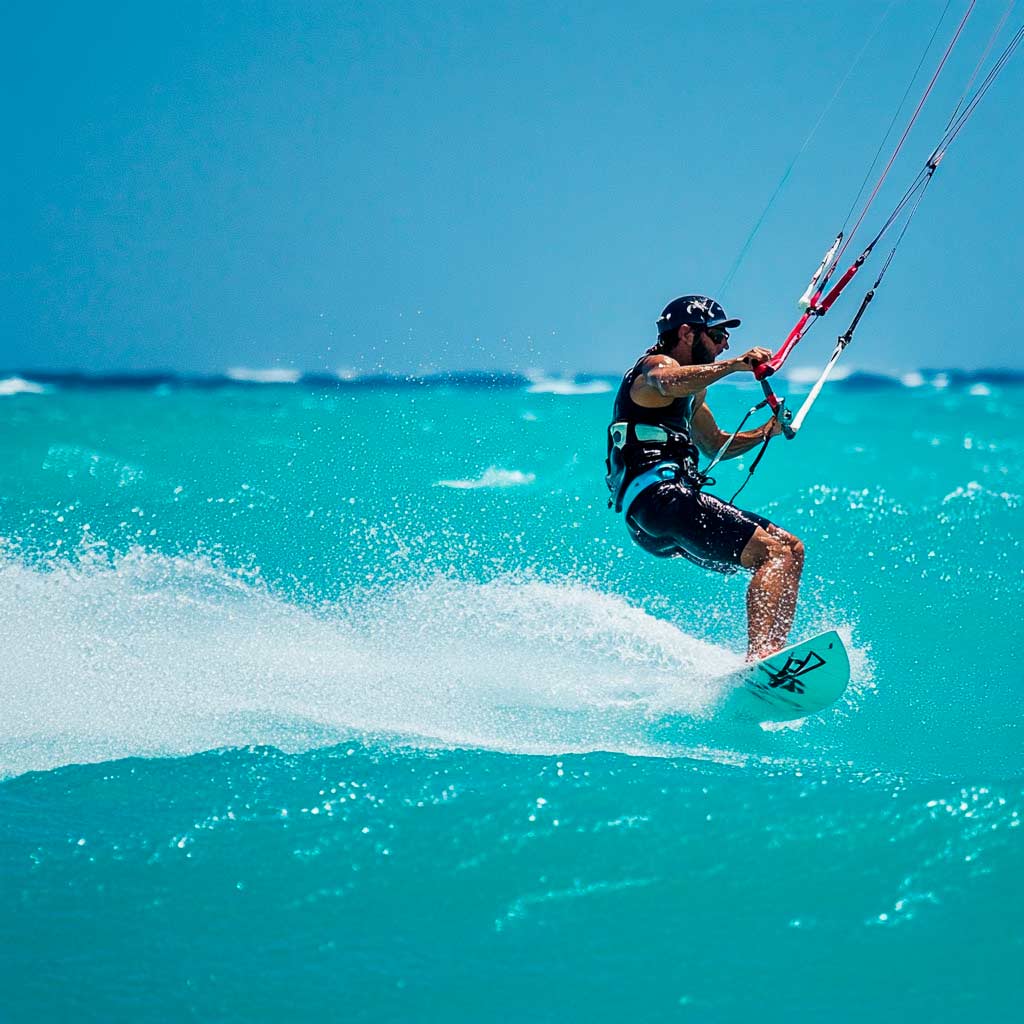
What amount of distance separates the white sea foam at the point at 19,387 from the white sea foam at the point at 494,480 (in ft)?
12.0

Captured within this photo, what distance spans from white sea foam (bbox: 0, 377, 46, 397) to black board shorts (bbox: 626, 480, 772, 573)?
6949 millimetres

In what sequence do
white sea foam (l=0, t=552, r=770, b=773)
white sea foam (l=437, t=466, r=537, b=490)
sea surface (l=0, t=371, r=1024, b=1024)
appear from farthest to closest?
white sea foam (l=437, t=466, r=537, b=490) < white sea foam (l=0, t=552, r=770, b=773) < sea surface (l=0, t=371, r=1024, b=1024)

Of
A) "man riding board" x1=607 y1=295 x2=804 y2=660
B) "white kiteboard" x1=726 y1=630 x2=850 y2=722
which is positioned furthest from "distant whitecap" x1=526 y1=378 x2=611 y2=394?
"white kiteboard" x1=726 y1=630 x2=850 y2=722

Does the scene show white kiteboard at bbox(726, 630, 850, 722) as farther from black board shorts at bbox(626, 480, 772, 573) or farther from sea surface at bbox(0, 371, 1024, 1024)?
black board shorts at bbox(626, 480, 772, 573)

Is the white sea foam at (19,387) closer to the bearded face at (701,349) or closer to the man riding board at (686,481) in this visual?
the man riding board at (686,481)

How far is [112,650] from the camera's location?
15.2ft

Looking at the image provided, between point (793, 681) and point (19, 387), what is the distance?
770 cm

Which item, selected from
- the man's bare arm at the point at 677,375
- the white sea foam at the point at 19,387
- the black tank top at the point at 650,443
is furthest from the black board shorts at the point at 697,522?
the white sea foam at the point at 19,387

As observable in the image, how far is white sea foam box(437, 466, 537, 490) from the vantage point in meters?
8.14

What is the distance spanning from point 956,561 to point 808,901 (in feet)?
12.9

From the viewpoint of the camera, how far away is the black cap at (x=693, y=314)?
404cm

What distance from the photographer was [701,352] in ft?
13.4

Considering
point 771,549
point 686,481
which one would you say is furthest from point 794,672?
point 686,481

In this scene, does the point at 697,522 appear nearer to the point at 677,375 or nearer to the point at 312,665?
the point at 677,375
